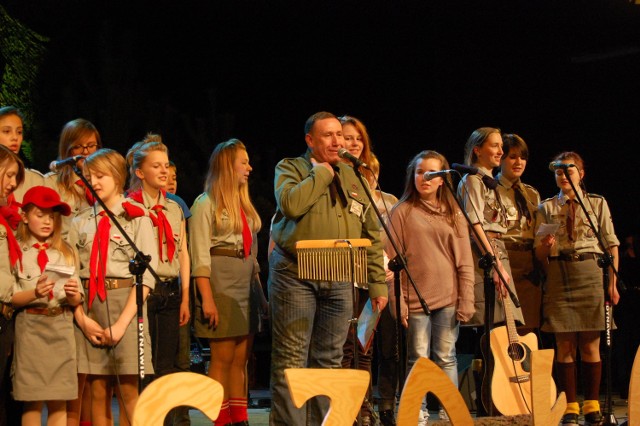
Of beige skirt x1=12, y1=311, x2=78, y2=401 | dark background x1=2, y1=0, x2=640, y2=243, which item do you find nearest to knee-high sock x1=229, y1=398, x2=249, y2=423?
beige skirt x1=12, y1=311, x2=78, y2=401

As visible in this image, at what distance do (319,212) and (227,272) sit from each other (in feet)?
3.18

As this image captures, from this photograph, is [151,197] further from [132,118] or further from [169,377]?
[132,118]

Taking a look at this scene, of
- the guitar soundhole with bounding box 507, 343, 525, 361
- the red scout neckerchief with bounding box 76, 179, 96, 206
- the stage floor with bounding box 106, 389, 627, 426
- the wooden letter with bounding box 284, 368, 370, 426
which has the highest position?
the red scout neckerchief with bounding box 76, 179, 96, 206

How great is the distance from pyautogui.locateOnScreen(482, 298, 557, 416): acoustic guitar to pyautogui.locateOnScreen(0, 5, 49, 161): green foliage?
423 cm

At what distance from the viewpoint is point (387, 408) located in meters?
5.61

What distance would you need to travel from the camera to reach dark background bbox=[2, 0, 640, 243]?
870 centimetres

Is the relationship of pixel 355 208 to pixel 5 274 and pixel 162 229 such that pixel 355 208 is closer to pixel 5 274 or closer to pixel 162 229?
pixel 162 229

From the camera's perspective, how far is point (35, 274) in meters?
4.24

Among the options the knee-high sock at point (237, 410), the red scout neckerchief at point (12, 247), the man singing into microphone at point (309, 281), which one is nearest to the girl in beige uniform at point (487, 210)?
the man singing into microphone at point (309, 281)

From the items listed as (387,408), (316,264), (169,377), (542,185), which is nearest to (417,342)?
(387,408)

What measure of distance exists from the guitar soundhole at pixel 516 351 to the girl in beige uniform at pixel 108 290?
232 centimetres

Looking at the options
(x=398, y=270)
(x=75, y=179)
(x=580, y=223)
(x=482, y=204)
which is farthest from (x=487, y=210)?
(x=75, y=179)

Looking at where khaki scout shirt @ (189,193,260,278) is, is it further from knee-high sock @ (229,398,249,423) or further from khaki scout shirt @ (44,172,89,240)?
knee-high sock @ (229,398,249,423)

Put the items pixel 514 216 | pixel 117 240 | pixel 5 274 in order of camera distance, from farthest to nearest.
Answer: pixel 514 216 < pixel 117 240 < pixel 5 274
